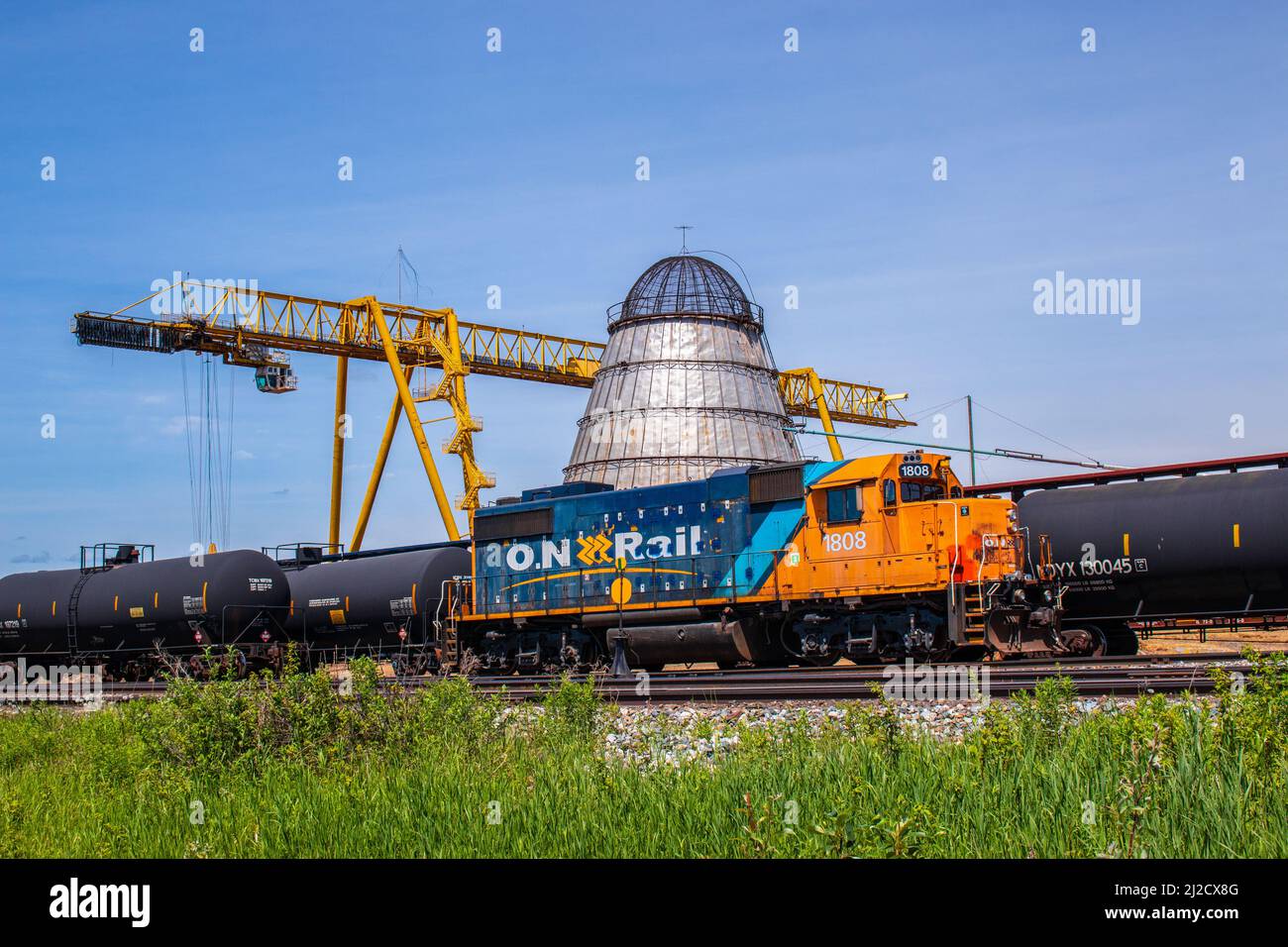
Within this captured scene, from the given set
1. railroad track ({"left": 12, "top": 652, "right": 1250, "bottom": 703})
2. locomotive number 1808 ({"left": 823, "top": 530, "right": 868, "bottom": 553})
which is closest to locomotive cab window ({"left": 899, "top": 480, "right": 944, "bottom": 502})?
locomotive number 1808 ({"left": 823, "top": 530, "right": 868, "bottom": 553})

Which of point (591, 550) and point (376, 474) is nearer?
point (591, 550)

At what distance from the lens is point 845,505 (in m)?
23.0

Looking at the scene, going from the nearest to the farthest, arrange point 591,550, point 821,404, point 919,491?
point 919,491 < point 591,550 < point 821,404

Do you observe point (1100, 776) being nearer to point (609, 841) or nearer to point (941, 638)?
point (609, 841)

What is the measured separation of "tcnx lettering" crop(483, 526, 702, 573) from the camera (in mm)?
25328

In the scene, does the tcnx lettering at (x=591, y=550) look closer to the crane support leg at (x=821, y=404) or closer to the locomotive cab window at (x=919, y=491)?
the locomotive cab window at (x=919, y=491)

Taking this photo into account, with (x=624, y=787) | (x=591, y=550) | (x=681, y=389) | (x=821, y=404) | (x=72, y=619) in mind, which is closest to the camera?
(x=624, y=787)

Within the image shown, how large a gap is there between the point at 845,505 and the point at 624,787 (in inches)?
553

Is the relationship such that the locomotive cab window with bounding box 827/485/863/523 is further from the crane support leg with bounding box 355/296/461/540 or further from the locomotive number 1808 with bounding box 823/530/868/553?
the crane support leg with bounding box 355/296/461/540

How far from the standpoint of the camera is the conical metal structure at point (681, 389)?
161 feet

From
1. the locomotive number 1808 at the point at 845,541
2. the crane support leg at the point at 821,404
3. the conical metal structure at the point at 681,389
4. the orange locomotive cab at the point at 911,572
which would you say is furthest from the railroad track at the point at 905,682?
the crane support leg at the point at 821,404

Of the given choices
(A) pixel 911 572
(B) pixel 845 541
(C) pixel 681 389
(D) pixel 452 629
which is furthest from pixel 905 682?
(C) pixel 681 389

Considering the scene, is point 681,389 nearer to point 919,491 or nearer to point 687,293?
point 687,293
